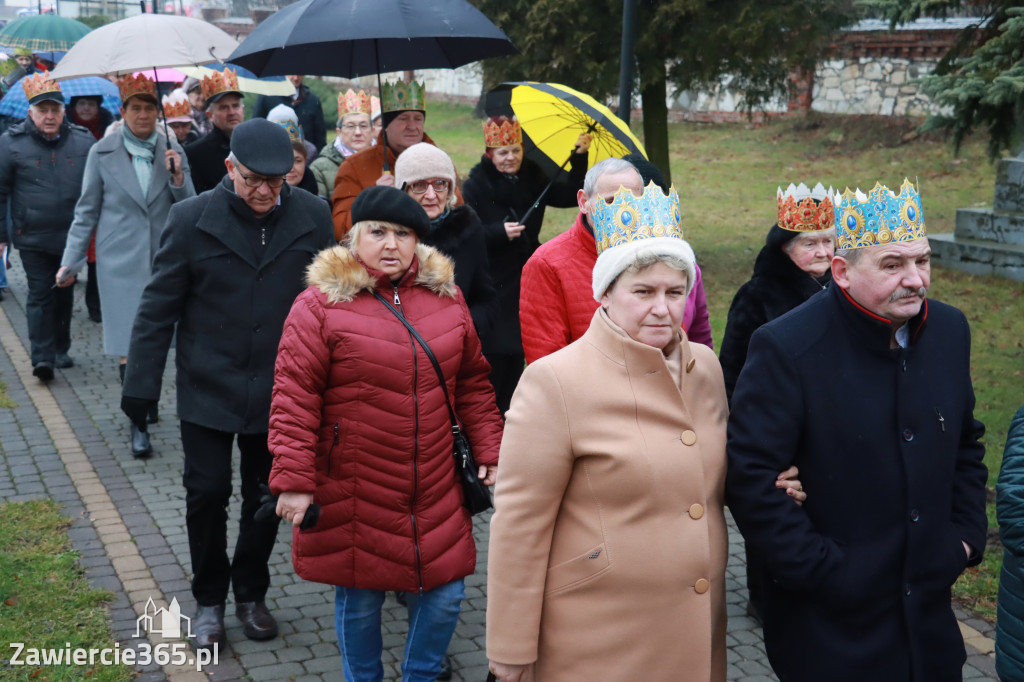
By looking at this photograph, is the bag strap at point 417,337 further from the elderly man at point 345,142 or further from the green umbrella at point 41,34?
the green umbrella at point 41,34

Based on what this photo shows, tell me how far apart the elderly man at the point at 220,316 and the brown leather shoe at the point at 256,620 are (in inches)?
6.2

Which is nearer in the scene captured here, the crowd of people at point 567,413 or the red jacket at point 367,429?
the crowd of people at point 567,413

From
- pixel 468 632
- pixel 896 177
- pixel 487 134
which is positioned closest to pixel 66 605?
pixel 468 632

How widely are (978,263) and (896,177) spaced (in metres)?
7.03

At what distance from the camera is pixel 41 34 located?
1488 centimetres

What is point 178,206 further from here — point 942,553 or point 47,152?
point 47,152

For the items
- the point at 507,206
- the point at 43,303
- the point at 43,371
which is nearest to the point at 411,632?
the point at 507,206

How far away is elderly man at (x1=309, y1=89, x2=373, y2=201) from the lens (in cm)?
849

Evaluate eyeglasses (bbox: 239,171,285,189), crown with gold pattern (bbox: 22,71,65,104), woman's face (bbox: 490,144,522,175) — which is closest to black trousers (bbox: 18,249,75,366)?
crown with gold pattern (bbox: 22,71,65,104)

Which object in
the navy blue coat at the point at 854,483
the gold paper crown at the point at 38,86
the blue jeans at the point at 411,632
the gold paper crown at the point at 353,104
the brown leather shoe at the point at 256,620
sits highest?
the gold paper crown at the point at 38,86

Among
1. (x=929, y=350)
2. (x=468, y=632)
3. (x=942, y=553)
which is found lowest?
(x=468, y=632)

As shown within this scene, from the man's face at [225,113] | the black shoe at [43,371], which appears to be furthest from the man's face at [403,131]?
the black shoe at [43,371]

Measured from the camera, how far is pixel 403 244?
14.1ft

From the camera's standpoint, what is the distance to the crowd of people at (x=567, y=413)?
3109mm
